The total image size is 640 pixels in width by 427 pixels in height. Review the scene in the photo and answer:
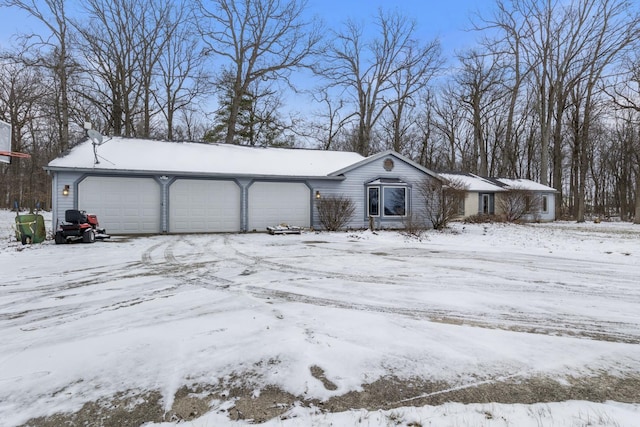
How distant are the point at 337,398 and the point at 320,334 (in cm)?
103

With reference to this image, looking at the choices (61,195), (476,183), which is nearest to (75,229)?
(61,195)

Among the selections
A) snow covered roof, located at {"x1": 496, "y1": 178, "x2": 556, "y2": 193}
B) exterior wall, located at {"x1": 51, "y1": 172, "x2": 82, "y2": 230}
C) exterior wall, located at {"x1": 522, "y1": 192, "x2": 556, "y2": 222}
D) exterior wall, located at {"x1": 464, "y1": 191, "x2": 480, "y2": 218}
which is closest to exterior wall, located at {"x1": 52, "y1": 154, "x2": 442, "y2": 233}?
exterior wall, located at {"x1": 51, "y1": 172, "x2": 82, "y2": 230}

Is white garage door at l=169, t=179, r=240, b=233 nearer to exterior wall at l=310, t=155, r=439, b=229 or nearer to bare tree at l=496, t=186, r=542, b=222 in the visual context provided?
exterior wall at l=310, t=155, r=439, b=229

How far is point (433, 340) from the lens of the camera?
Result: 128 inches

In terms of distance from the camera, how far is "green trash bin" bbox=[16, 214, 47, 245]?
10.0 meters

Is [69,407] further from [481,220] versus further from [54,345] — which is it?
[481,220]

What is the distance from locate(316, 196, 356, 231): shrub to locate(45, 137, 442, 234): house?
0.40 m

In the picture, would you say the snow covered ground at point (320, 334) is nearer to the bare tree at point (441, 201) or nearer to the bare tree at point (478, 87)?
the bare tree at point (441, 201)

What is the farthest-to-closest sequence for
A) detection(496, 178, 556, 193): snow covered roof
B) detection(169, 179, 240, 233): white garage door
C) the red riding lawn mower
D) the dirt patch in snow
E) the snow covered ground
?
detection(496, 178, 556, 193): snow covered roof, detection(169, 179, 240, 233): white garage door, the red riding lawn mower, the snow covered ground, the dirt patch in snow

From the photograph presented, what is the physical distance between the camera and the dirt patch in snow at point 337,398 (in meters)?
2.12

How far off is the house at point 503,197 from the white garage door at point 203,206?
12552 millimetres

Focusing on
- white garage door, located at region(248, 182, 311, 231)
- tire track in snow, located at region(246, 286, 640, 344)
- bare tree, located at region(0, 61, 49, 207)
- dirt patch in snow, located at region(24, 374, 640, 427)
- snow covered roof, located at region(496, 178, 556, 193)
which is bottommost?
dirt patch in snow, located at region(24, 374, 640, 427)

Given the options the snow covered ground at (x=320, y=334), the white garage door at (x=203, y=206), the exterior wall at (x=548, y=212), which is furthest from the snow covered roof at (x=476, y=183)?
the snow covered ground at (x=320, y=334)

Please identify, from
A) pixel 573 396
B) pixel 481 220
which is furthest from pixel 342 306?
pixel 481 220
